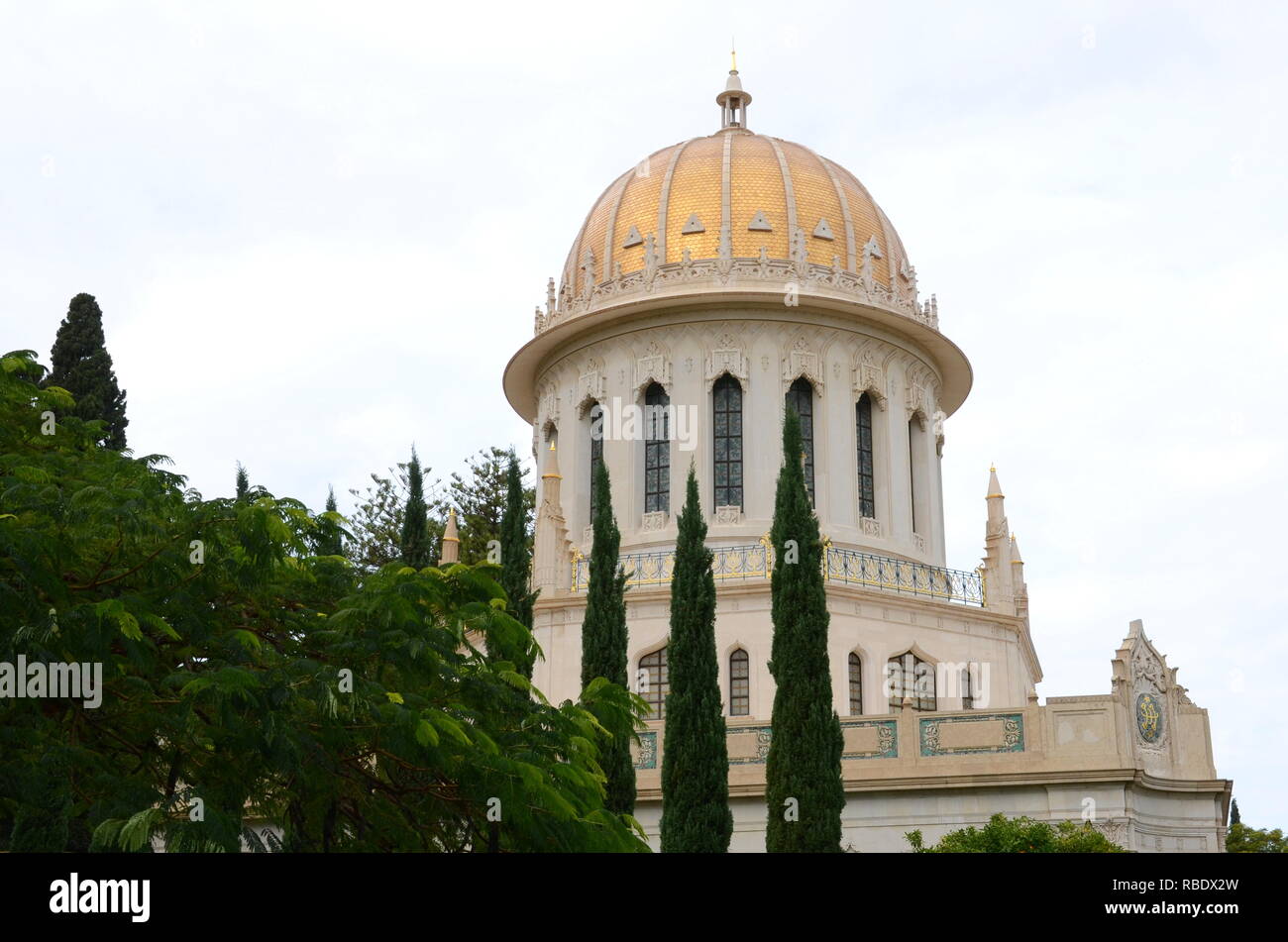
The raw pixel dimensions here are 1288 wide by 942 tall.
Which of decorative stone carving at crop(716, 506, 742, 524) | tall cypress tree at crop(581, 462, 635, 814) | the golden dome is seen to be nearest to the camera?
tall cypress tree at crop(581, 462, 635, 814)

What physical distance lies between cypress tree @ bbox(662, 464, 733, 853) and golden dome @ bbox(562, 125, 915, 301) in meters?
13.1

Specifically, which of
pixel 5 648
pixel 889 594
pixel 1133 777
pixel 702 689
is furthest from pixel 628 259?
pixel 5 648

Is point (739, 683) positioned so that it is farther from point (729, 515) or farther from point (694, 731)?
point (694, 731)

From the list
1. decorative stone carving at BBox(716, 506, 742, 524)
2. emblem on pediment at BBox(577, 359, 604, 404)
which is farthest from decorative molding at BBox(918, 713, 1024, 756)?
emblem on pediment at BBox(577, 359, 604, 404)

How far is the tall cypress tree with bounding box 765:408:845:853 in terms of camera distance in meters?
25.4

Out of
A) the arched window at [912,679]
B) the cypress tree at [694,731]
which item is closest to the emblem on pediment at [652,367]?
the arched window at [912,679]

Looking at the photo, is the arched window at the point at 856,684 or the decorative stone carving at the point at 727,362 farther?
the decorative stone carving at the point at 727,362

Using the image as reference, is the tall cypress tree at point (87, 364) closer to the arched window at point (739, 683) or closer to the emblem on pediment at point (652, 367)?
the emblem on pediment at point (652, 367)

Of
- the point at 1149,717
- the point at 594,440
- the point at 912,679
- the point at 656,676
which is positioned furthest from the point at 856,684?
the point at 594,440

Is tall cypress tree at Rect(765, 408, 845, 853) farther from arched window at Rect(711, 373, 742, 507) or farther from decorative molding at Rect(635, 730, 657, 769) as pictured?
arched window at Rect(711, 373, 742, 507)

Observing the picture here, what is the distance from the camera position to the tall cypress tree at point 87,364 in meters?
35.1

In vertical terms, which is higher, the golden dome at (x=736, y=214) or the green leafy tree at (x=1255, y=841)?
the golden dome at (x=736, y=214)

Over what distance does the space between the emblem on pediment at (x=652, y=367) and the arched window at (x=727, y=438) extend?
121 centimetres

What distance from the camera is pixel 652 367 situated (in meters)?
39.7
